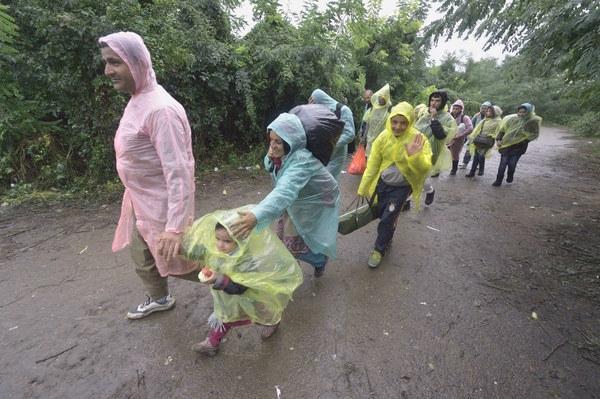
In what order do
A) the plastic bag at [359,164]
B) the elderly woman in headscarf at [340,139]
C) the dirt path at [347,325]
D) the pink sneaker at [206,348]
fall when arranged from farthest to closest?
1. the plastic bag at [359,164]
2. the elderly woman in headscarf at [340,139]
3. the pink sneaker at [206,348]
4. the dirt path at [347,325]

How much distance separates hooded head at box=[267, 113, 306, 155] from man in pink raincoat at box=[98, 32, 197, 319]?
22.1 inches

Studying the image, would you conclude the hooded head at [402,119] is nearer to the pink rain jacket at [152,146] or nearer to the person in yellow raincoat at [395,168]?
the person in yellow raincoat at [395,168]

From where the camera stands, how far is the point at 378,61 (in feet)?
33.7

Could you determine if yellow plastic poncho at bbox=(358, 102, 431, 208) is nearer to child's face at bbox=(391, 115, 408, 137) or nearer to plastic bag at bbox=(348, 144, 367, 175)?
child's face at bbox=(391, 115, 408, 137)

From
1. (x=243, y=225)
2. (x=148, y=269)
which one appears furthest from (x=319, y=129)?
(x=148, y=269)

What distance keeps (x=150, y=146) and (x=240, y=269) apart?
891 mm

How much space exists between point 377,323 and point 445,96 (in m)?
3.43

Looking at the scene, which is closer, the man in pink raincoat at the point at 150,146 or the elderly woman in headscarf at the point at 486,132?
the man in pink raincoat at the point at 150,146

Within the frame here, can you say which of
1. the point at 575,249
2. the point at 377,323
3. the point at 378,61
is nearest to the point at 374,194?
the point at 377,323

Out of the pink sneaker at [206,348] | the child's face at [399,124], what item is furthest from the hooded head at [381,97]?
the pink sneaker at [206,348]

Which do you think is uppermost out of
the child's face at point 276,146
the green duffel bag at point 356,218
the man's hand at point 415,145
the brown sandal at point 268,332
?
the child's face at point 276,146

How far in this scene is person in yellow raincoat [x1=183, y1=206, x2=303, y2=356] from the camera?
5.72 ft

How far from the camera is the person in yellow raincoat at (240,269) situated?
68.6 inches

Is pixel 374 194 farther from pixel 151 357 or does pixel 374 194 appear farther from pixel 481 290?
pixel 151 357
